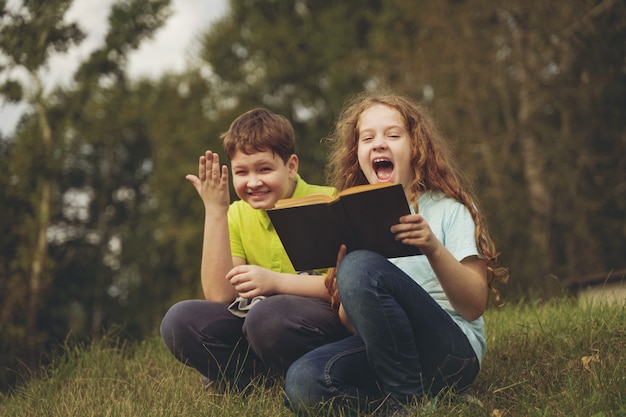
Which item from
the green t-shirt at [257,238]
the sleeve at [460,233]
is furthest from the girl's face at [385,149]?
the green t-shirt at [257,238]

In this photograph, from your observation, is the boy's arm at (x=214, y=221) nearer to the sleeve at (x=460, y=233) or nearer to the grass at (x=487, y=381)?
the grass at (x=487, y=381)

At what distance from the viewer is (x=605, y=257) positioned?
1510cm

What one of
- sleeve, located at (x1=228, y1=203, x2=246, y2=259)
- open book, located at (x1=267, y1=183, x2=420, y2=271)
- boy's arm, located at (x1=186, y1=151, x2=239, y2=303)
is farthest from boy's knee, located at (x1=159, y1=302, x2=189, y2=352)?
open book, located at (x1=267, y1=183, x2=420, y2=271)

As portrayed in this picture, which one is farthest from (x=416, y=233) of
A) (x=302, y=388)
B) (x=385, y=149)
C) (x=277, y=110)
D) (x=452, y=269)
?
(x=277, y=110)

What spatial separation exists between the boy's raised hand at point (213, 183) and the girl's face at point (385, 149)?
22.6 inches

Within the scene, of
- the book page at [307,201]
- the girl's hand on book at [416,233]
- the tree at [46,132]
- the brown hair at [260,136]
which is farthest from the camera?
the tree at [46,132]

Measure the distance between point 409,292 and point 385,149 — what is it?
65cm

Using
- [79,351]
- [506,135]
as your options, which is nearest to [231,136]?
[79,351]

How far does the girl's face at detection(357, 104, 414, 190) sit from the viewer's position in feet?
11.2

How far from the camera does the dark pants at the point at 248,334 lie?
3441 mm

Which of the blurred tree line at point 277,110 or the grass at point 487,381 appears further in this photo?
the blurred tree line at point 277,110

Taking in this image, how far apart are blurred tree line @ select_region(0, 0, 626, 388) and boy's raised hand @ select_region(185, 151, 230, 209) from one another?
1669mm

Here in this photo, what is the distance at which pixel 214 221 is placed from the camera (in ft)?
11.6

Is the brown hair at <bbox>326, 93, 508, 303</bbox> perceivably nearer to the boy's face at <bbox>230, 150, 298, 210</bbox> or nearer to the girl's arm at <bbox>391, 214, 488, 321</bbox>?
the girl's arm at <bbox>391, 214, 488, 321</bbox>
